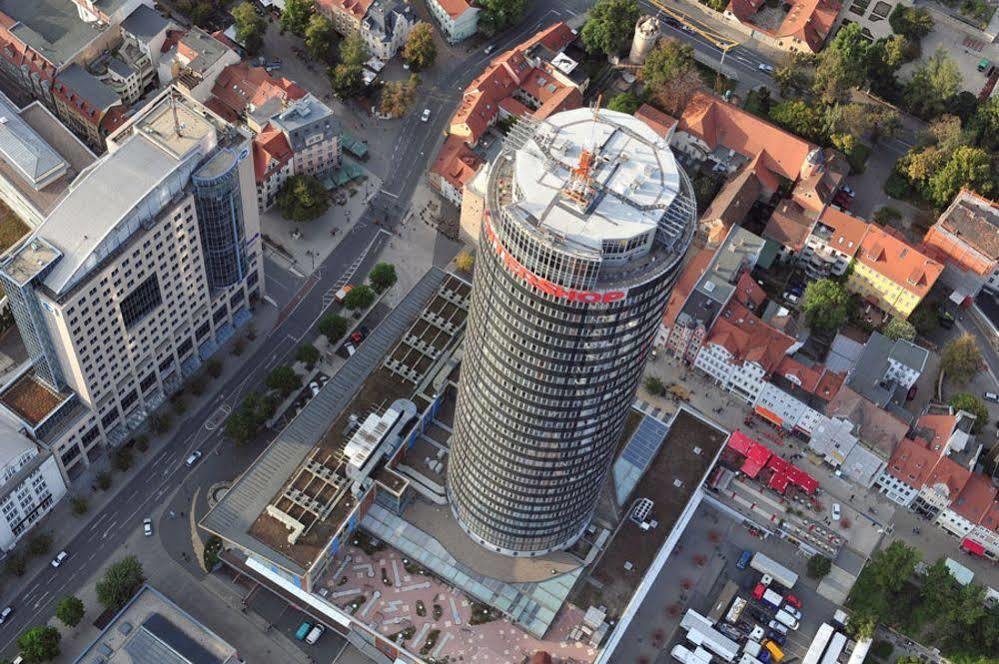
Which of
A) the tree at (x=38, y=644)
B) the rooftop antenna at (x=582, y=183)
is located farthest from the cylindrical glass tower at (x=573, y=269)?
the tree at (x=38, y=644)

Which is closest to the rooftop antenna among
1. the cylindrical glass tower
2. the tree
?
the cylindrical glass tower

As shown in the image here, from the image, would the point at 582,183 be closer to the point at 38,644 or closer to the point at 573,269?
the point at 573,269

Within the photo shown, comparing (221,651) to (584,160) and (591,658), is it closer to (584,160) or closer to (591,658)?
(591,658)

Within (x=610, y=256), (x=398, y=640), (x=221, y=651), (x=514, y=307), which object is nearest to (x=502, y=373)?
(x=514, y=307)

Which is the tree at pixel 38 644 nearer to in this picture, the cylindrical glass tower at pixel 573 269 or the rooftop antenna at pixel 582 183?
the cylindrical glass tower at pixel 573 269

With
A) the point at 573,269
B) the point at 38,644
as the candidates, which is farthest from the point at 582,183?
the point at 38,644

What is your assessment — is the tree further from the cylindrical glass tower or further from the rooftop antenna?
the rooftop antenna

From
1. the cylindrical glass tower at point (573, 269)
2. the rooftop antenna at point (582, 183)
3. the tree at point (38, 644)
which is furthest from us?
the tree at point (38, 644)
